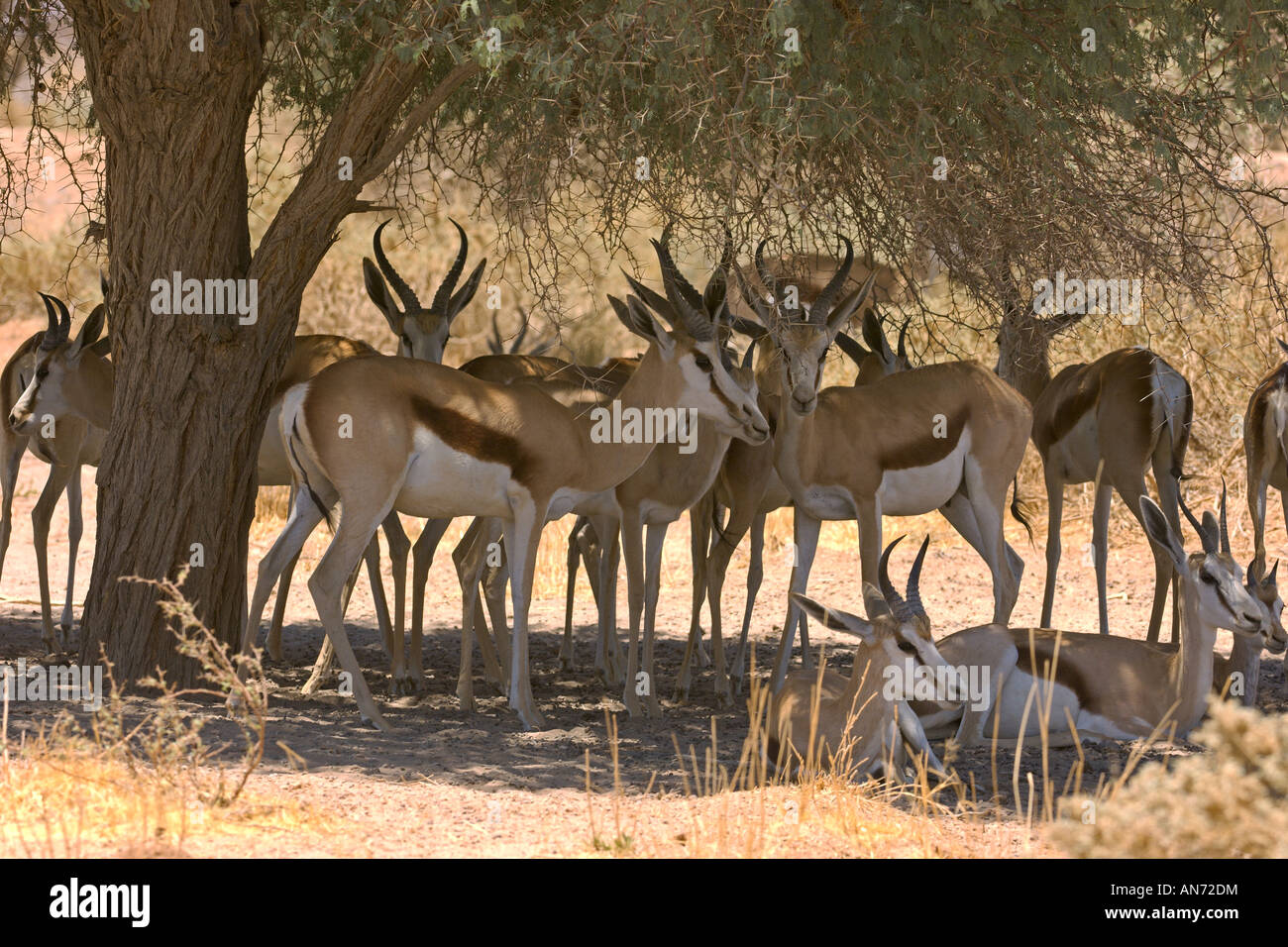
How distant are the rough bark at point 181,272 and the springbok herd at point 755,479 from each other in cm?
40

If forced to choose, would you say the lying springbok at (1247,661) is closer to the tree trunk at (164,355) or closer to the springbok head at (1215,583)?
the springbok head at (1215,583)

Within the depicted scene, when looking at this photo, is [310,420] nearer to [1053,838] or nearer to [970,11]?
[970,11]

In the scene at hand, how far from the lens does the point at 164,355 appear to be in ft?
25.0

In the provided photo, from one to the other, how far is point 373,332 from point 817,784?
753 inches

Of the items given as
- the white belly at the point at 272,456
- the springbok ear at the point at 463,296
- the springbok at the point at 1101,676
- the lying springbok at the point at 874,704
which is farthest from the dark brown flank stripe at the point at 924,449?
the white belly at the point at 272,456

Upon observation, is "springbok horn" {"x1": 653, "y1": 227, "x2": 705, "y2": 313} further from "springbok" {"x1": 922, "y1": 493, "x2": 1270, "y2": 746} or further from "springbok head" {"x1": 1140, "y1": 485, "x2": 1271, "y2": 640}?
"springbok head" {"x1": 1140, "y1": 485, "x2": 1271, "y2": 640}

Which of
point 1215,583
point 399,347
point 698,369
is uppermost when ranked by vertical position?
point 399,347

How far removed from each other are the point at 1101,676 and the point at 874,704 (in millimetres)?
1465

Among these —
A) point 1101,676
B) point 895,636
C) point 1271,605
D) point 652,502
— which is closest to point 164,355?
point 652,502

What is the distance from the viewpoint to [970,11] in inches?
254

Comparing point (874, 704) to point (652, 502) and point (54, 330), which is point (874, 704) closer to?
point (652, 502)

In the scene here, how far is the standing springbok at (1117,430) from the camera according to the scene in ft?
32.4

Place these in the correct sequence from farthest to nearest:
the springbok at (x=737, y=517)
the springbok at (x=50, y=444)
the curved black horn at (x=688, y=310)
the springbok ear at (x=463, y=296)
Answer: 1. the springbok at (x=50, y=444)
2. the springbok ear at (x=463, y=296)
3. the springbok at (x=737, y=517)
4. the curved black horn at (x=688, y=310)

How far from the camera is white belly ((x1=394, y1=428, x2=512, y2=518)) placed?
7359 mm
